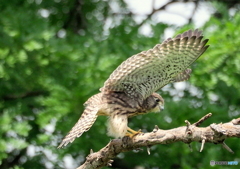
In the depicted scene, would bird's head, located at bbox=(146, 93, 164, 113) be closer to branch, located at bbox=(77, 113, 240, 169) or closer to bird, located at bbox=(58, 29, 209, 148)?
bird, located at bbox=(58, 29, 209, 148)

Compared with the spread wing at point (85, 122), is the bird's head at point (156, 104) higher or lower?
higher

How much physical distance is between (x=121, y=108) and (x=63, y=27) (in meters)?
4.17

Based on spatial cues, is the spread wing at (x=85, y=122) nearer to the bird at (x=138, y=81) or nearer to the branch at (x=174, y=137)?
the bird at (x=138, y=81)

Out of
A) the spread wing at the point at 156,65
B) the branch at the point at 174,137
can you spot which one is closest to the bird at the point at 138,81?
the spread wing at the point at 156,65

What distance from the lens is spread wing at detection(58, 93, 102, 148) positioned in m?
4.78

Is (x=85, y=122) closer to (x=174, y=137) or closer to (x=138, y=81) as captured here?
(x=138, y=81)

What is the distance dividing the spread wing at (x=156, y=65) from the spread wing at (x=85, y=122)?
0.20m

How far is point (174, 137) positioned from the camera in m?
4.13

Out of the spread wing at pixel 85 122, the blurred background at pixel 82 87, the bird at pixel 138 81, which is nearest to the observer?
the spread wing at pixel 85 122

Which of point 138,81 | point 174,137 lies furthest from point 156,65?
point 174,137

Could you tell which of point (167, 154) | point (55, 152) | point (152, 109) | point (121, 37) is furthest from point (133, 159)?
point (152, 109)

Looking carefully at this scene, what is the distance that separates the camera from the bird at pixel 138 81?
16.1 ft

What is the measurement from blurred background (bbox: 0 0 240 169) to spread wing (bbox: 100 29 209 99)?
1.43m

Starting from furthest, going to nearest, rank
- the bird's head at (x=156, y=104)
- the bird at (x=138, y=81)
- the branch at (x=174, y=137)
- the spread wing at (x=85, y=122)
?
the bird's head at (x=156, y=104) → the bird at (x=138, y=81) → the spread wing at (x=85, y=122) → the branch at (x=174, y=137)
